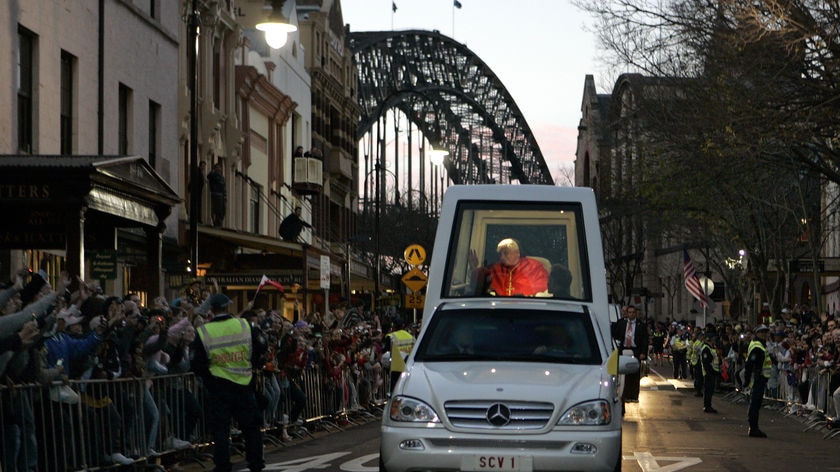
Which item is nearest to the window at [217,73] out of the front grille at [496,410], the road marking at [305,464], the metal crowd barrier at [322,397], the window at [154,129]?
the window at [154,129]

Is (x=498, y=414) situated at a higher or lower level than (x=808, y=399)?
higher

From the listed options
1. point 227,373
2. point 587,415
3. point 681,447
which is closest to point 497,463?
point 587,415

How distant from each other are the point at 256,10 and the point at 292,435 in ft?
98.6

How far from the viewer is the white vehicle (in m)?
12.6

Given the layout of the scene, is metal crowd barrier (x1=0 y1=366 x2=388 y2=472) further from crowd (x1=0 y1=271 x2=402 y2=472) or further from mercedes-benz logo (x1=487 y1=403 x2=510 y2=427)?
mercedes-benz logo (x1=487 y1=403 x2=510 y2=427)

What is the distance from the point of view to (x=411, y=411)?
1287 cm

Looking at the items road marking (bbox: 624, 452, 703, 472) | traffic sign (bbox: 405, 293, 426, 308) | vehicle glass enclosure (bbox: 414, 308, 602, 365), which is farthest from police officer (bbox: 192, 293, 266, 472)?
traffic sign (bbox: 405, 293, 426, 308)

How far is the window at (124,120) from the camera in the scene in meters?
31.6

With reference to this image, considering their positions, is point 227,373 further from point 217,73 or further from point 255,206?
point 255,206

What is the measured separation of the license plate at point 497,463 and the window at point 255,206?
34.0m

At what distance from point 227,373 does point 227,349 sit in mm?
239

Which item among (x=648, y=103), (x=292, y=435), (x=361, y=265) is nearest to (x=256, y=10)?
(x=361, y=265)

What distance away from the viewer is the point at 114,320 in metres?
15.6

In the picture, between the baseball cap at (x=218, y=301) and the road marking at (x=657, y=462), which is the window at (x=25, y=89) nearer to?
the baseball cap at (x=218, y=301)
